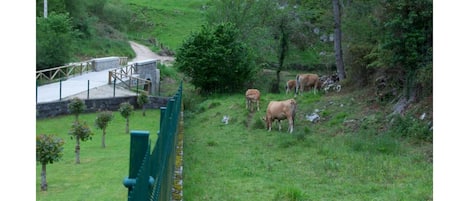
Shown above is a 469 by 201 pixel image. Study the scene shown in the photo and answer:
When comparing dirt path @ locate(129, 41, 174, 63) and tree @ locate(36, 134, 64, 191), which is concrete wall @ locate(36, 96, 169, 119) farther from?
dirt path @ locate(129, 41, 174, 63)

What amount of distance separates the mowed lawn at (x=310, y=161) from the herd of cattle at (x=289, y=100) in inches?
17.5

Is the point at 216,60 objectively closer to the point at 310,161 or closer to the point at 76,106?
the point at 76,106

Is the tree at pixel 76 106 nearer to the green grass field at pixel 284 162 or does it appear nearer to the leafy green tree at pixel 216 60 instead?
the green grass field at pixel 284 162

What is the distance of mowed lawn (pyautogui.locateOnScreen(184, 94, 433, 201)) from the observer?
403 inches

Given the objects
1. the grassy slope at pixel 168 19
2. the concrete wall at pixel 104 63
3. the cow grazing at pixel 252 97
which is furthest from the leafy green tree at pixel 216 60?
the grassy slope at pixel 168 19

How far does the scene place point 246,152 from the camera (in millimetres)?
14961

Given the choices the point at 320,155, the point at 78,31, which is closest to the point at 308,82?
the point at 320,155

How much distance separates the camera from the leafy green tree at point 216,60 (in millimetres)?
31984

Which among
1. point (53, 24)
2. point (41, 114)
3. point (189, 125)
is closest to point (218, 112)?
point (189, 125)

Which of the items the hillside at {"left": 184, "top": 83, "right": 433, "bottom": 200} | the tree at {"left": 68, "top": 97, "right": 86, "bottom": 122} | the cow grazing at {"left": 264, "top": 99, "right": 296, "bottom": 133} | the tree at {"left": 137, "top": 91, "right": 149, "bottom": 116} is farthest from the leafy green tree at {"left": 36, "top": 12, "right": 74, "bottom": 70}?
the cow grazing at {"left": 264, "top": 99, "right": 296, "bottom": 133}

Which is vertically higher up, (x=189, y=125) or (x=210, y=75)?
(x=210, y=75)

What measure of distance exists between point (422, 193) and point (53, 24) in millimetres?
29679

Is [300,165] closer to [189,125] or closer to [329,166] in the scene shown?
[329,166]

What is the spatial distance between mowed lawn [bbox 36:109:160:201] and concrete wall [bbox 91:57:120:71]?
17.3 meters
